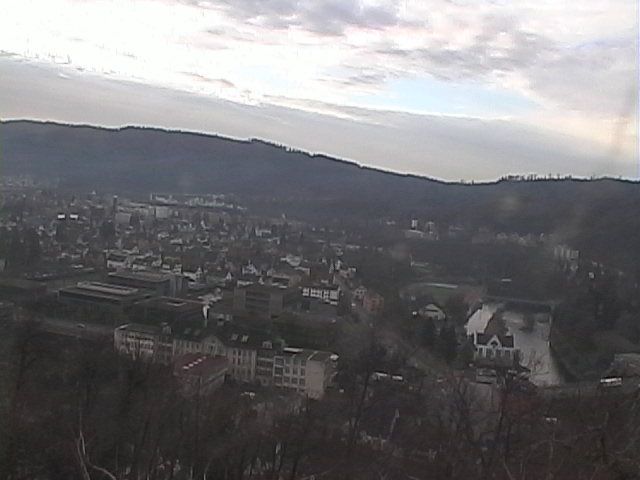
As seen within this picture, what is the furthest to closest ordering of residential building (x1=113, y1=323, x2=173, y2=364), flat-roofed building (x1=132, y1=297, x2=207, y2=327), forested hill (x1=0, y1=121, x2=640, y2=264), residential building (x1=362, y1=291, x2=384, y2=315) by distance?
forested hill (x1=0, y1=121, x2=640, y2=264) < residential building (x1=362, y1=291, x2=384, y2=315) < flat-roofed building (x1=132, y1=297, x2=207, y2=327) < residential building (x1=113, y1=323, x2=173, y2=364)

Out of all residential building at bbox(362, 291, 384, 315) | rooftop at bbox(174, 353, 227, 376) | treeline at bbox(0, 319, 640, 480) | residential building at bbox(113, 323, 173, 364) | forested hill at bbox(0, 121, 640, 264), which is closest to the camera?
treeline at bbox(0, 319, 640, 480)

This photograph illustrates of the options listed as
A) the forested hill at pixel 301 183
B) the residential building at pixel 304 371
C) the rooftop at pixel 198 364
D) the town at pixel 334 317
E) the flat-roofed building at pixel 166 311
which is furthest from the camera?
the forested hill at pixel 301 183

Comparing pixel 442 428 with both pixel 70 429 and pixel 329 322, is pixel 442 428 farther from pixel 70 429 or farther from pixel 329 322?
pixel 329 322

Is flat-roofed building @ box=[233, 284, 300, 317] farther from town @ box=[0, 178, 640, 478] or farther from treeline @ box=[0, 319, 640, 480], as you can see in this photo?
treeline @ box=[0, 319, 640, 480]

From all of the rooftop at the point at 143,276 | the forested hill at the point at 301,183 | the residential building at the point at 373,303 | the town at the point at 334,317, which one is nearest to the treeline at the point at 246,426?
the town at the point at 334,317

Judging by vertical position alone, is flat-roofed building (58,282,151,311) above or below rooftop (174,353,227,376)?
above

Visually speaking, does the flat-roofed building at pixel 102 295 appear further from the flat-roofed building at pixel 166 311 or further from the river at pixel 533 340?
the river at pixel 533 340

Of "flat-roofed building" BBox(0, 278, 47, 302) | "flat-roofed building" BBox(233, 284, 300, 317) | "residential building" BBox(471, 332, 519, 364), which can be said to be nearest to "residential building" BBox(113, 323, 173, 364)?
"flat-roofed building" BBox(0, 278, 47, 302)

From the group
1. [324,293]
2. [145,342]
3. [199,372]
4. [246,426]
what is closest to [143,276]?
[324,293]

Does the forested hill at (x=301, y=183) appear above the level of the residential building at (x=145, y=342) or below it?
above
